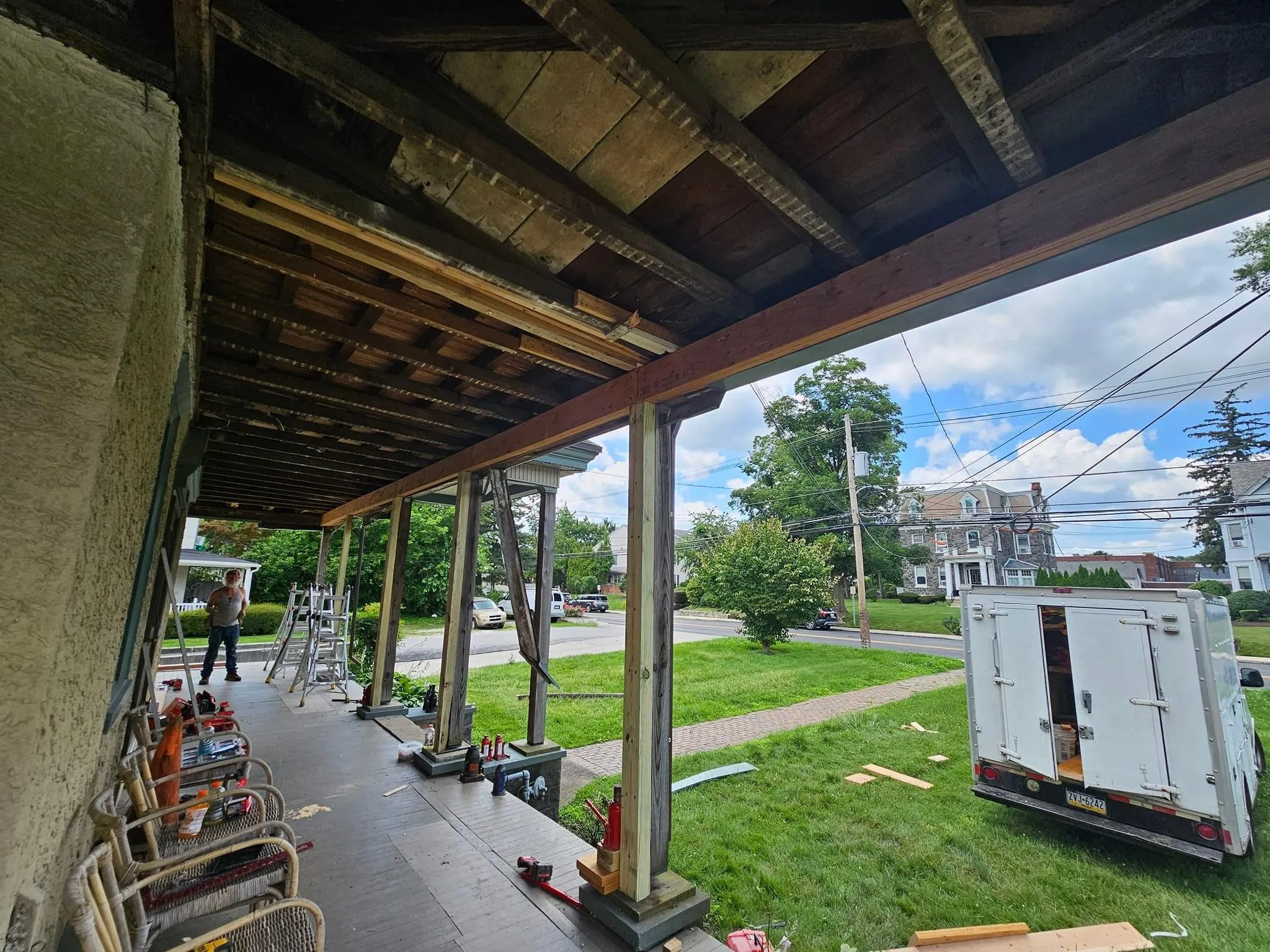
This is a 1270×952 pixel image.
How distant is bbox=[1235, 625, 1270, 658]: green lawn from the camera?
1138cm

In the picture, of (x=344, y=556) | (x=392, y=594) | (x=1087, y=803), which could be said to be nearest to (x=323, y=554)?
(x=344, y=556)

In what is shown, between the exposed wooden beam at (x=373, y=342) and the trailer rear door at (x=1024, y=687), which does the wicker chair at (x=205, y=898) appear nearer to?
the exposed wooden beam at (x=373, y=342)

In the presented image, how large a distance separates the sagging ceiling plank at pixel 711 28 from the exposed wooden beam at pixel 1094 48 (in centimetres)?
7

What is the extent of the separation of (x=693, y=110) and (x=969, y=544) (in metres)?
31.4

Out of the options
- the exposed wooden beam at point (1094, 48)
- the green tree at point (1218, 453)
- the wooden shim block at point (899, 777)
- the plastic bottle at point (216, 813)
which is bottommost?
the wooden shim block at point (899, 777)

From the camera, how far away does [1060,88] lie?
1.19 metres

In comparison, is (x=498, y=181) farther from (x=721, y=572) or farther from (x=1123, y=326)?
(x=1123, y=326)

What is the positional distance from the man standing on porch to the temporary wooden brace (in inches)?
238

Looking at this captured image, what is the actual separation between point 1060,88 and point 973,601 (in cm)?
437

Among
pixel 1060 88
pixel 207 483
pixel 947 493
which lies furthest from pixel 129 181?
pixel 947 493

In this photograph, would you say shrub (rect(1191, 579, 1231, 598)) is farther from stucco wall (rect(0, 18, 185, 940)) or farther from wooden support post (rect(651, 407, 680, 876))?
stucco wall (rect(0, 18, 185, 940))

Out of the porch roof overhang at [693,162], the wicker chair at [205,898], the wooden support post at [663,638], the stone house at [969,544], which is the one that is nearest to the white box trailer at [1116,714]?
the wooden support post at [663,638]

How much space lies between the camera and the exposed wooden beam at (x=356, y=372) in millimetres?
2430

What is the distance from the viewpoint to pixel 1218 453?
22.9 m
